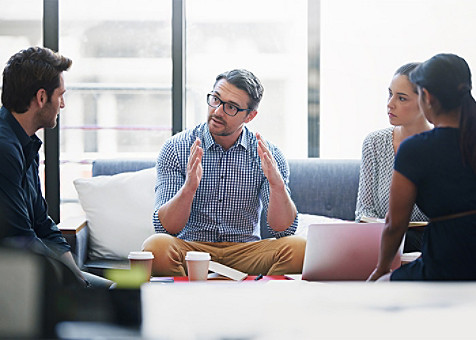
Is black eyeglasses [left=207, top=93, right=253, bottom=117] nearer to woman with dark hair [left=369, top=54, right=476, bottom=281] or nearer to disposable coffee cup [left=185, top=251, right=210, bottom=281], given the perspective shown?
disposable coffee cup [left=185, top=251, right=210, bottom=281]

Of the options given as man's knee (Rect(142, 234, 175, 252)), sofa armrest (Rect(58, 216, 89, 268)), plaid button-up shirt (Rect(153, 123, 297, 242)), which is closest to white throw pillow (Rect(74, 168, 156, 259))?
sofa armrest (Rect(58, 216, 89, 268))

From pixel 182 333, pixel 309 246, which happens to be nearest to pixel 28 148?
pixel 309 246

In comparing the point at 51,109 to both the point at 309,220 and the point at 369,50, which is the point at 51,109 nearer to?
the point at 309,220

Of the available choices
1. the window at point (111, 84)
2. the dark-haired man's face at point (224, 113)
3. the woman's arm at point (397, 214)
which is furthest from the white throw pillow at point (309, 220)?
the woman's arm at point (397, 214)

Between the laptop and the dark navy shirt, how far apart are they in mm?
532

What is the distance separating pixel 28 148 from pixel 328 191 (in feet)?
4.96

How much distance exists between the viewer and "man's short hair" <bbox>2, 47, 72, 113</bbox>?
1.49 meters

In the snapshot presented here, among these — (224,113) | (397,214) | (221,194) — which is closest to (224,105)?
(224,113)

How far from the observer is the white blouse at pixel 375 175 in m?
2.06

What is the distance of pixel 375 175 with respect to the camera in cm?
213

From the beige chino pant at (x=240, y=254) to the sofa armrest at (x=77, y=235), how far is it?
18.4 inches

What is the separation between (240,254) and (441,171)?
4.21ft

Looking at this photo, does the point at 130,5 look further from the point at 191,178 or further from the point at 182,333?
the point at 182,333

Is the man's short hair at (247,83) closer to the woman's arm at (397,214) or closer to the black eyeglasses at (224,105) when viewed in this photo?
the black eyeglasses at (224,105)
